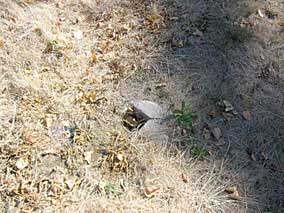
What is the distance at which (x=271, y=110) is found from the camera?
2568 mm

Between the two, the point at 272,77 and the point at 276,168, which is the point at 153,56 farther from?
the point at 276,168

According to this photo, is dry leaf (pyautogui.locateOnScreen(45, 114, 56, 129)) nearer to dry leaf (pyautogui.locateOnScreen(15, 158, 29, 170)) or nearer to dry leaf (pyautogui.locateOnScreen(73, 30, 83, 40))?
dry leaf (pyautogui.locateOnScreen(15, 158, 29, 170))

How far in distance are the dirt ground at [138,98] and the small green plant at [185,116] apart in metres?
0.03

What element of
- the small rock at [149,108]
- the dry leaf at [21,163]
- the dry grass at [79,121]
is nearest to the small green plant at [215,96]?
the small rock at [149,108]

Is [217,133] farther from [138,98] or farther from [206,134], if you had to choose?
[138,98]

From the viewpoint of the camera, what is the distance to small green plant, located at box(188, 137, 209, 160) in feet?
7.75

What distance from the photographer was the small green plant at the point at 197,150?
2363 mm

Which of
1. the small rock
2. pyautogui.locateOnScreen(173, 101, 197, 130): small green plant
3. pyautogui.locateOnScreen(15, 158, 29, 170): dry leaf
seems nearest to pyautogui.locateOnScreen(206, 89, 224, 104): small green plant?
pyautogui.locateOnScreen(173, 101, 197, 130): small green plant

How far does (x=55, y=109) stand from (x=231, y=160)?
1.03 metres

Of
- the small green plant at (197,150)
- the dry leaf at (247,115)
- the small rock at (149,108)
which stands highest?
the small rock at (149,108)

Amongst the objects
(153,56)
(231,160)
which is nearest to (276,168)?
(231,160)

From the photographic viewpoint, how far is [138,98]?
2.61 meters

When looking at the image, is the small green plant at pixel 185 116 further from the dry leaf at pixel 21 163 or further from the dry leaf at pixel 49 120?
the dry leaf at pixel 21 163

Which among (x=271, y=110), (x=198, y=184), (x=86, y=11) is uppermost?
(x=86, y=11)
